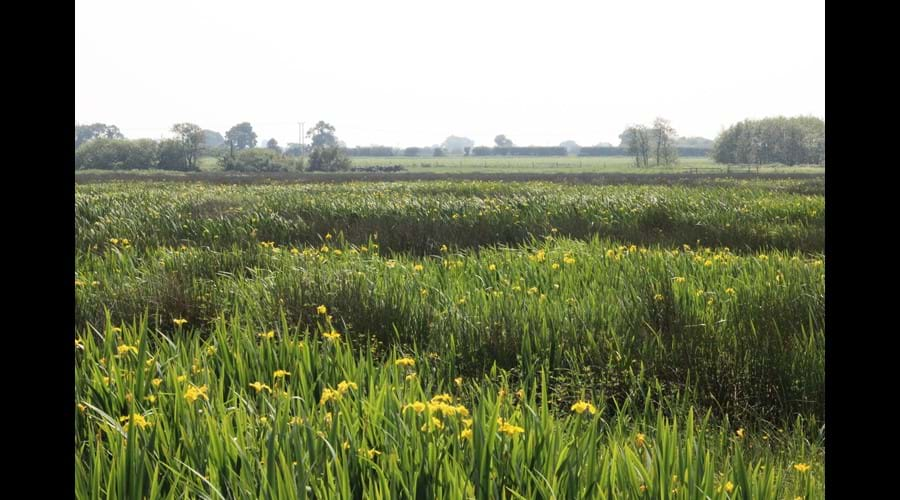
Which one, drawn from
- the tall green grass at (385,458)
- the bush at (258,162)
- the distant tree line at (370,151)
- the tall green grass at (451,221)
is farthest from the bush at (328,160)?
the tall green grass at (385,458)

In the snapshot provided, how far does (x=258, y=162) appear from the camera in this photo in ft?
339

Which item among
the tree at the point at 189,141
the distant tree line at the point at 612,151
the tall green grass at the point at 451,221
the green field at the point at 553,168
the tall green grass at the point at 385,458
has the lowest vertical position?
the tall green grass at the point at 385,458

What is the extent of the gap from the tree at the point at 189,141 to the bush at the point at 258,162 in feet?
16.3

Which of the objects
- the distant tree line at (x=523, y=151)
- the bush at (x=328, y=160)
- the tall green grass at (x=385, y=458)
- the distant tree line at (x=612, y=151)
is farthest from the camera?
the distant tree line at (x=612, y=151)

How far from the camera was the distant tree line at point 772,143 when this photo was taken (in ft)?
400

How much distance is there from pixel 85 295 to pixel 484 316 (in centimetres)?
320

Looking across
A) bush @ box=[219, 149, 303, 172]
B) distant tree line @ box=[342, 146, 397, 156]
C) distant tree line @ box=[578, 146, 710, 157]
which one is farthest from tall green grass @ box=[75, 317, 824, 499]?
distant tree line @ box=[578, 146, 710, 157]

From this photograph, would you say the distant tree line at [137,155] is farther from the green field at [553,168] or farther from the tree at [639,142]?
the tree at [639,142]

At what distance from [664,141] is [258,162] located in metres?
84.8

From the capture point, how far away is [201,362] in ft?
11.1

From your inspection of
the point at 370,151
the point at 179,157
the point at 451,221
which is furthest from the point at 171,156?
the point at 451,221
